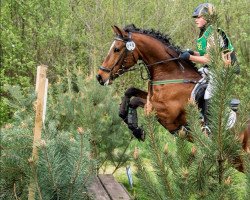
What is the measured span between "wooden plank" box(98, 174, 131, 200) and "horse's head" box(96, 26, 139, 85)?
1147 millimetres

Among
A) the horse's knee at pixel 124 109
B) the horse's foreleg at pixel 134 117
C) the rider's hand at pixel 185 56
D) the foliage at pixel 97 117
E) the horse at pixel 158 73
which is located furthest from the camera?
the foliage at pixel 97 117

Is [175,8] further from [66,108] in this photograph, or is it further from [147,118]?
[147,118]

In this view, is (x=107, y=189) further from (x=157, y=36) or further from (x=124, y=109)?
(x=157, y=36)

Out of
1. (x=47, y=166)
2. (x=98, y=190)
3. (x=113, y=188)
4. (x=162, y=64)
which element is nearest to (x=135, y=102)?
(x=162, y=64)

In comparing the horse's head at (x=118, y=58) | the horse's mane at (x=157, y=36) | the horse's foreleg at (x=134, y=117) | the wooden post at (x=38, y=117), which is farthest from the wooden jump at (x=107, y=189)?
the horse's mane at (x=157, y=36)

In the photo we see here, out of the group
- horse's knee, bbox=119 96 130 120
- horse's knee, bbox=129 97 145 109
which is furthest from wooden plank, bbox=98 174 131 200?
horse's knee, bbox=129 97 145 109

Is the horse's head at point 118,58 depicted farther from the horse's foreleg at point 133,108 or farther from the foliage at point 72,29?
the foliage at point 72,29

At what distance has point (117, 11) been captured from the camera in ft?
48.4

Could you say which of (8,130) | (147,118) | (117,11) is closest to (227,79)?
(147,118)

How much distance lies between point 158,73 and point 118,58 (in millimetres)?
519

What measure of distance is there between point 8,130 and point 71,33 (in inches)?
473

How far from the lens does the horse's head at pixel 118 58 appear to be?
6051mm

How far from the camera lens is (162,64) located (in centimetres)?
611

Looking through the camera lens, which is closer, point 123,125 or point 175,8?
point 123,125
